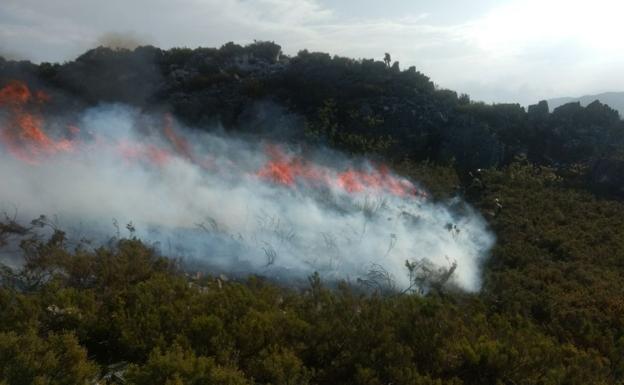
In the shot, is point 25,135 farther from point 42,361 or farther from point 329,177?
point 42,361

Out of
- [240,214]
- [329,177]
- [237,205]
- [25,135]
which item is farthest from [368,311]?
[25,135]

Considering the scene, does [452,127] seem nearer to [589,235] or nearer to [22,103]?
[589,235]

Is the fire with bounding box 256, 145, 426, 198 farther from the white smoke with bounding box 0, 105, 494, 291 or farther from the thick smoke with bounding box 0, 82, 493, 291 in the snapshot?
the white smoke with bounding box 0, 105, 494, 291

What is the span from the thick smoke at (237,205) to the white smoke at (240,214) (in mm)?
36

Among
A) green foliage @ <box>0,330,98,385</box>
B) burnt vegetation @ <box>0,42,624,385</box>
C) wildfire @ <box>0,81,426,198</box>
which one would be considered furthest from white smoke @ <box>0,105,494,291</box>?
green foliage @ <box>0,330,98,385</box>

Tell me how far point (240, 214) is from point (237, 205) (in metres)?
0.55

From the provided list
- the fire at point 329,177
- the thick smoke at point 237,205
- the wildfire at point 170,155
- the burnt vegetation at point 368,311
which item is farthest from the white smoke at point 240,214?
the burnt vegetation at point 368,311

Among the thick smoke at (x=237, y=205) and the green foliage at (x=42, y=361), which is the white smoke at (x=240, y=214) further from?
the green foliage at (x=42, y=361)

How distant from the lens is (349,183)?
18.1 meters

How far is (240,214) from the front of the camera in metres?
13.9

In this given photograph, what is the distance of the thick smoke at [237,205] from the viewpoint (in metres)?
12.0

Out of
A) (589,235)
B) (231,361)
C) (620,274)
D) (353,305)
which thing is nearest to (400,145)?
(589,235)

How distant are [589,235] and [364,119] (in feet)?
42.3

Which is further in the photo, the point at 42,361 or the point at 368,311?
the point at 368,311
